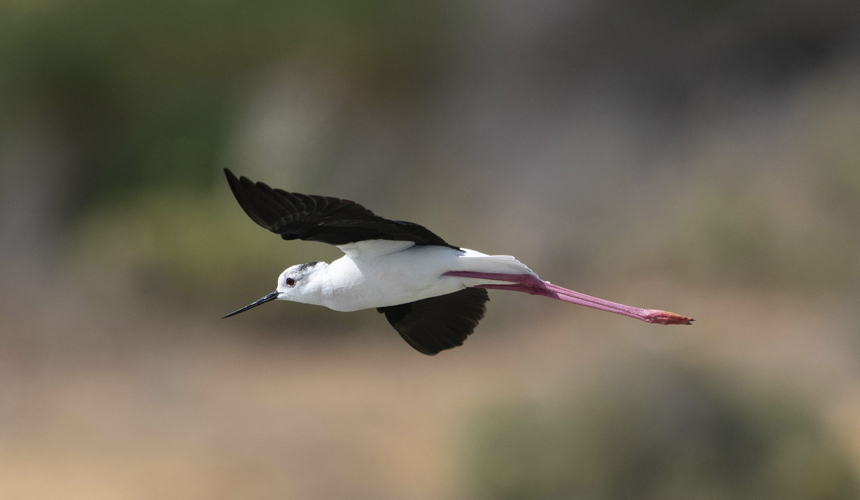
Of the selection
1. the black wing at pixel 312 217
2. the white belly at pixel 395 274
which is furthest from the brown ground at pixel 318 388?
the black wing at pixel 312 217

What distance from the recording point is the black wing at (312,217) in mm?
2676

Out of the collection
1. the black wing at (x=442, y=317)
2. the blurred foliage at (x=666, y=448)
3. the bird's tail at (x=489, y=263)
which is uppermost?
the bird's tail at (x=489, y=263)

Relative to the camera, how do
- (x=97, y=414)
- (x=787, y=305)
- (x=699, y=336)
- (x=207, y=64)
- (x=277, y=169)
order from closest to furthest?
1. (x=699, y=336)
2. (x=787, y=305)
3. (x=97, y=414)
4. (x=277, y=169)
5. (x=207, y=64)

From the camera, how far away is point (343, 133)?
11.5 m

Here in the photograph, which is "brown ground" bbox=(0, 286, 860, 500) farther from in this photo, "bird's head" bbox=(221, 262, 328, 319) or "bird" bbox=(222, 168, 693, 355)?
"bird's head" bbox=(221, 262, 328, 319)

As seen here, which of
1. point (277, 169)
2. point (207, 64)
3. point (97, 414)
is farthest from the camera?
point (207, 64)

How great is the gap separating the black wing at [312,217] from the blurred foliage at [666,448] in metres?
3.84

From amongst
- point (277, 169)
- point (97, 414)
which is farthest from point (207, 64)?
point (97, 414)

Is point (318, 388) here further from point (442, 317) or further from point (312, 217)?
point (312, 217)

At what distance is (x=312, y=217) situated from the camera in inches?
113

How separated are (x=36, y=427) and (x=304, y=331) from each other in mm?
3508

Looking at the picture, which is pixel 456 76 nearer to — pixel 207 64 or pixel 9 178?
pixel 207 64

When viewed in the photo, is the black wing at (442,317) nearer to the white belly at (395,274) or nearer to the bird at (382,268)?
the bird at (382,268)

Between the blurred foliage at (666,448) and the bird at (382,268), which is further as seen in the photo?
the blurred foliage at (666,448)
